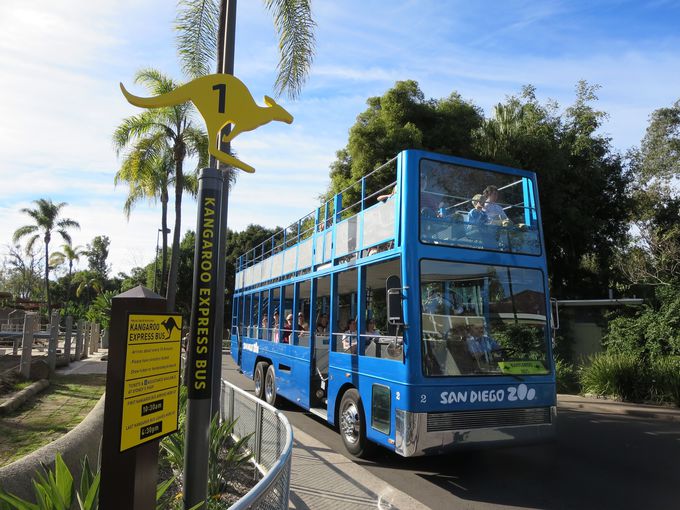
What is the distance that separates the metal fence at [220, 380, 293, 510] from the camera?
242 cm

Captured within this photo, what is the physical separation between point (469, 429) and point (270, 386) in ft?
22.0

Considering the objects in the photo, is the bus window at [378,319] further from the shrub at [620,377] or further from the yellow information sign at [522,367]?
the shrub at [620,377]

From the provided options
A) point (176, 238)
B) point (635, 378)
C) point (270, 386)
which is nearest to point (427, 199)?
point (270, 386)

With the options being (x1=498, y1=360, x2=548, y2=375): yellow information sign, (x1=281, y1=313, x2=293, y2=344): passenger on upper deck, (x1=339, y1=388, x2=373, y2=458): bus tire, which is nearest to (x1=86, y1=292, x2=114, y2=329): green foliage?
(x1=281, y1=313, x2=293, y2=344): passenger on upper deck

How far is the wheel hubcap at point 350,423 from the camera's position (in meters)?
7.05

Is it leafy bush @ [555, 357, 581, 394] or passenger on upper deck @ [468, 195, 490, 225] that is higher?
passenger on upper deck @ [468, 195, 490, 225]

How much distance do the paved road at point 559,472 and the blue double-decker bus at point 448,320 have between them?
53cm

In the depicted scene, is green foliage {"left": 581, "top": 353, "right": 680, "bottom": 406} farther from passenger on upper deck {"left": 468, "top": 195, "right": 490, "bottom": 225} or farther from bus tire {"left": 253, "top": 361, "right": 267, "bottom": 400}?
bus tire {"left": 253, "top": 361, "right": 267, "bottom": 400}

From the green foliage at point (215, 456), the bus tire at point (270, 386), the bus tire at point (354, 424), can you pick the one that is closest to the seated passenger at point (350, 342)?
the bus tire at point (354, 424)

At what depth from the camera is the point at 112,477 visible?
2.82 metres

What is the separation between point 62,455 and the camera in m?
4.54

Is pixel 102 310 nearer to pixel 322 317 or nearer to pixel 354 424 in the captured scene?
pixel 322 317

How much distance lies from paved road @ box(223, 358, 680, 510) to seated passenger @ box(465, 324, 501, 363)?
5.05 feet

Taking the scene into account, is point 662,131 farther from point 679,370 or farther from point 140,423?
point 140,423
